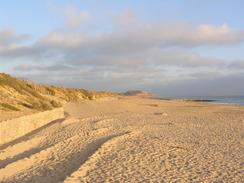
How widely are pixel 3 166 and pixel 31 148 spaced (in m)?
2.65

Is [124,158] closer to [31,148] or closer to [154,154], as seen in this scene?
[154,154]

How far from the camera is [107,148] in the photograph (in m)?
10.2

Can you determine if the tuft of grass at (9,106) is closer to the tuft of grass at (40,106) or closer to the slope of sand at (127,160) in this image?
the tuft of grass at (40,106)

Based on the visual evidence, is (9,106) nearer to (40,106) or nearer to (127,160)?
(40,106)

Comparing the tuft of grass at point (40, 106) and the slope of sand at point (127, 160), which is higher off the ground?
the tuft of grass at point (40, 106)

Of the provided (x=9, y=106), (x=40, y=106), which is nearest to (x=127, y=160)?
(x=9, y=106)

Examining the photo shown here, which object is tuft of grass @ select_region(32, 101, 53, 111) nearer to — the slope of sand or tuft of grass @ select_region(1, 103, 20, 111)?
tuft of grass @ select_region(1, 103, 20, 111)

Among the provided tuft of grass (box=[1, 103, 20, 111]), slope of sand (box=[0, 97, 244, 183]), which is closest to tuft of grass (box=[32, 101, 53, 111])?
tuft of grass (box=[1, 103, 20, 111])

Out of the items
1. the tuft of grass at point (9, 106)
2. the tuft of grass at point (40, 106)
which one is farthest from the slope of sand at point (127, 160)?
the tuft of grass at point (40, 106)

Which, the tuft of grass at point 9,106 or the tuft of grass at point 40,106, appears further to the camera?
the tuft of grass at point 40,106

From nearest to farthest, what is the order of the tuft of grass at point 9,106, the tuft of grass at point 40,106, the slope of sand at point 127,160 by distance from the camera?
the slope of sand at point 127,160, the tuft of grass at point 9,106, the tuft of grass at point 40,106

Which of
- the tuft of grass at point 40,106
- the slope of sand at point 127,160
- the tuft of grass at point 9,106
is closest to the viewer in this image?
the slope of sand at point 127,160

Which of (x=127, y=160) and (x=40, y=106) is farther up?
(x=40, y=106)

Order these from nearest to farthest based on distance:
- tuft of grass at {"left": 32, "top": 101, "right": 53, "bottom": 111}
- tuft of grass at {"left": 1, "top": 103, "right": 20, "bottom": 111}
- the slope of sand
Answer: the slope of sand
tuft of grass at {"left": 1, "top": 103, "right": 20, "bottom": 111}
tuft of grass at {"left": 32, "top": 101, "right": 53, "bottom": 111}
